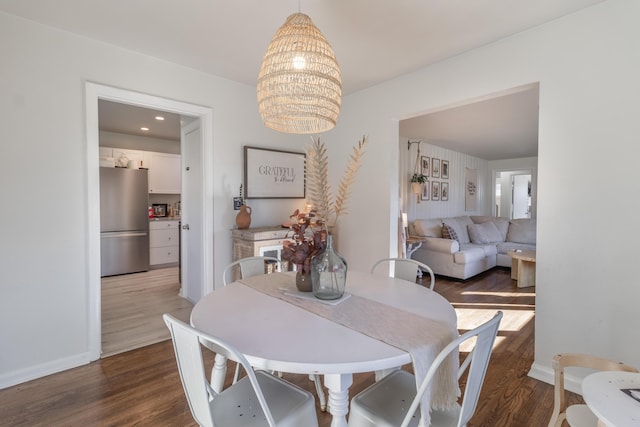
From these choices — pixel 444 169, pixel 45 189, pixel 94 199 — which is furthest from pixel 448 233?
pixel 45 189

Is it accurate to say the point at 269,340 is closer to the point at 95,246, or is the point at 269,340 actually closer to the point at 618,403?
the point at 618,403

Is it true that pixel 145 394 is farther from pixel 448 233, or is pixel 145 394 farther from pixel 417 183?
pixel 417 183

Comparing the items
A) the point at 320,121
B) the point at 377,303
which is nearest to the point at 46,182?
the point at 320,121

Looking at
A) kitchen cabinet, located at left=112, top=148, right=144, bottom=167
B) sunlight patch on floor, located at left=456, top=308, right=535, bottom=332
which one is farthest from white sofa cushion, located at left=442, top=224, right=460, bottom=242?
kitchen cabinet, located at left=112, top=148, right=144, bottom=167

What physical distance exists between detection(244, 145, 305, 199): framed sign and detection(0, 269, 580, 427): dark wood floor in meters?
1.68

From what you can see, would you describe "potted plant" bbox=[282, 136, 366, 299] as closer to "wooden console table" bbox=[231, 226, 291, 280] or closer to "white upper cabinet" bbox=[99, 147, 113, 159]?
"wooden console table" bbox=[231, 226, 291, 280]

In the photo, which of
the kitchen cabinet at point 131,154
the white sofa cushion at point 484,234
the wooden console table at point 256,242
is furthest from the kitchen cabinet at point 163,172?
the white sofa cushion at point 484,234

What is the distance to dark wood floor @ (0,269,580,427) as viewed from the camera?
5.67ft

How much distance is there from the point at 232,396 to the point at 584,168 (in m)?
2.37

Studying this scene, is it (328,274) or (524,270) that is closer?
(328,274)

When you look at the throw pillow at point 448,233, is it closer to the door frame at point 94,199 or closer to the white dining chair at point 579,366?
the white dining chair at point 579,366

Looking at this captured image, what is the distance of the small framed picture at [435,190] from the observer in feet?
19.9

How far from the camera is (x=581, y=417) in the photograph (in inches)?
47.6

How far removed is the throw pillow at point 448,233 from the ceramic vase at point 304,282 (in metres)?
4.12
